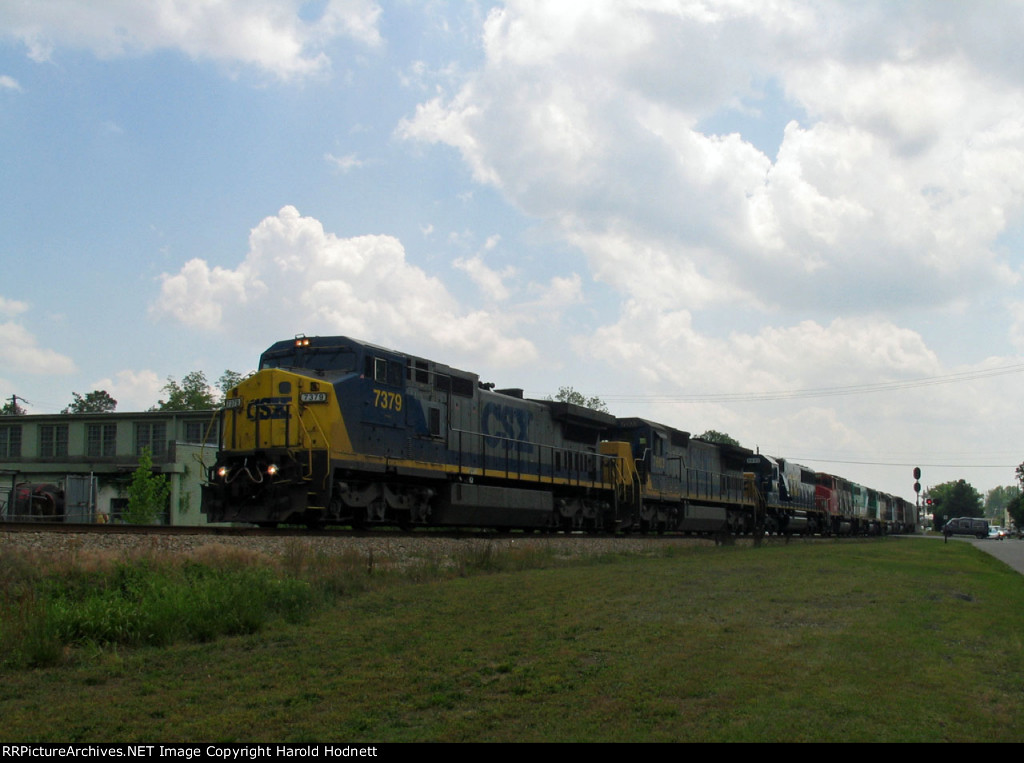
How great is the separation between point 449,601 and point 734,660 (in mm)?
4652

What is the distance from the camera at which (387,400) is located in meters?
17.8

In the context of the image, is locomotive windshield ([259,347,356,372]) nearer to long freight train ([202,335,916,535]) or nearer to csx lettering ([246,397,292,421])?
long freight train ([202,335,916,535])

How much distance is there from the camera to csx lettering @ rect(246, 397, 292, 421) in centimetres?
1631

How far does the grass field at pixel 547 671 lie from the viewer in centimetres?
573

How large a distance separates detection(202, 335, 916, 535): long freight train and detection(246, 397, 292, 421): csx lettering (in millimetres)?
28

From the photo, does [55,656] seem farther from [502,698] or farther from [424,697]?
[502,698]

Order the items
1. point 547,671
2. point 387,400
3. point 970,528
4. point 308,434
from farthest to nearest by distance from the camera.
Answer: point 970,528 < point 387,400 < point 308,434 < point 547,671

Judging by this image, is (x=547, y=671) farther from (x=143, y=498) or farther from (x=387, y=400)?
(x=143, y=498)

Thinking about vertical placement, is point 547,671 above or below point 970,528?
above

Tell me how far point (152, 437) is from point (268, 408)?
31805 millimetres

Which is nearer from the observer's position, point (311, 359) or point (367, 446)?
point (367, 446)

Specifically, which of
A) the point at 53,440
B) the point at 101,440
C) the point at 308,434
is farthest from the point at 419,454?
the point at 53,440

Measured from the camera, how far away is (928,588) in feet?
44.8

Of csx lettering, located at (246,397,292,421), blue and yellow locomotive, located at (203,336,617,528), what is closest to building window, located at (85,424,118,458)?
blue and yellow locomotive, located at (203,336,617,528)
